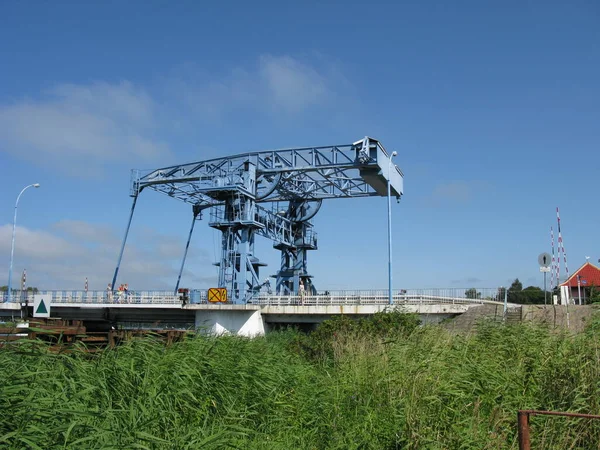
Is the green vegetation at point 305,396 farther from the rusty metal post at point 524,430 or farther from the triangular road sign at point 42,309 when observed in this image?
the triangular road sign at point 42,309

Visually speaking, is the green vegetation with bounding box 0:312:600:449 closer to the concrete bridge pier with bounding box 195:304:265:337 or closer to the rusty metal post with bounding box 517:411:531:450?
the rusty metal post with bounding box 517:411:531:450

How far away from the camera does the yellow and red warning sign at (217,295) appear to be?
2861cm

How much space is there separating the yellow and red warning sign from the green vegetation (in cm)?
1755

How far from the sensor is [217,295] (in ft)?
94.0

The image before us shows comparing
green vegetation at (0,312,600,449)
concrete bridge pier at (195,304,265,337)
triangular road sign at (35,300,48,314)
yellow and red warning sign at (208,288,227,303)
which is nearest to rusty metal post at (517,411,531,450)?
green vegetation at (0,312,600,449)

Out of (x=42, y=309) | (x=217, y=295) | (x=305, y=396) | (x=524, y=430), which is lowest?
(x=305, y=396)

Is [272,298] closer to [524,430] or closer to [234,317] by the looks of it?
[234,317]

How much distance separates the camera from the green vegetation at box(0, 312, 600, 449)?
5.92 m

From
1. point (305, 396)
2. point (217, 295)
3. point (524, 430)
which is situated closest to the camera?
point (524, 430)

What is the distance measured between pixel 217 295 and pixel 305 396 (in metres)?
19.6

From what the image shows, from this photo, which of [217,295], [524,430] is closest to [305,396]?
[524,430]

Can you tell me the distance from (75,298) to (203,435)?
30.9 m

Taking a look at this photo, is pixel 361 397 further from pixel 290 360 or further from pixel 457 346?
pixel 290 360

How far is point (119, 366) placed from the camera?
26.0 feet
